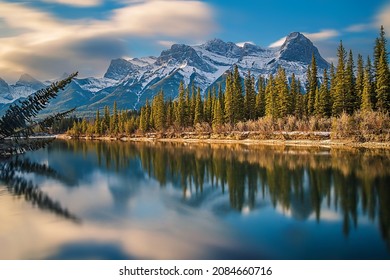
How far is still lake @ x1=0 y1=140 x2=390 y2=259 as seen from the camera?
13281 mm

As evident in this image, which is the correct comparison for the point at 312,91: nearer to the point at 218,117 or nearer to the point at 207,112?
the point at 218,117

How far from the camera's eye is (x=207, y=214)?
62.2 ft

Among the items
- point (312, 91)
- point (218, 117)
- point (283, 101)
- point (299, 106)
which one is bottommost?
point (218, 117)

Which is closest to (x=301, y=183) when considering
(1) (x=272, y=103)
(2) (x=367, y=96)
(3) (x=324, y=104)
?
(2) (x=367, y=96)

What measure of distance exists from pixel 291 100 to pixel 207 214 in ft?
225

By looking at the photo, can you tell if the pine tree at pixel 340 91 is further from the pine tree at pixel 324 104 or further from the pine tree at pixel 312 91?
the pine tree at pixel 312 91

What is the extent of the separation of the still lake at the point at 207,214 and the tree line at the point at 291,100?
3816 centimetres

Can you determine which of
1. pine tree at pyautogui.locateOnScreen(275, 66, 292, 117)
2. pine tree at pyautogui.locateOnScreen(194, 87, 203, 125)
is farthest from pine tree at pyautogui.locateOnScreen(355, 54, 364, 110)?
pine tree at pyautogui.locateOnScreen(194, 87, 203, 125)

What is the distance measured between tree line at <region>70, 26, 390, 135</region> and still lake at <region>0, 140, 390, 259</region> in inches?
1502

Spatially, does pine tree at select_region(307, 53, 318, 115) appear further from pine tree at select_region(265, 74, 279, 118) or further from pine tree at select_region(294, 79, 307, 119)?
pine tree at select_region(265, 74, 279, 118)

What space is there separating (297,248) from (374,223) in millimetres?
4982

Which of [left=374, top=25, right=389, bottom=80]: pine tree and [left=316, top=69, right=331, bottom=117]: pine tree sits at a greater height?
[left=374, top=25, right=389, bottom=80]: pine tree

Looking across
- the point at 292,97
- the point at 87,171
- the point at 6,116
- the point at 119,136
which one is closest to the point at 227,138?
the point at 292,97

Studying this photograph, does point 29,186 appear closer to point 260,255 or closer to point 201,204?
point 201,204
